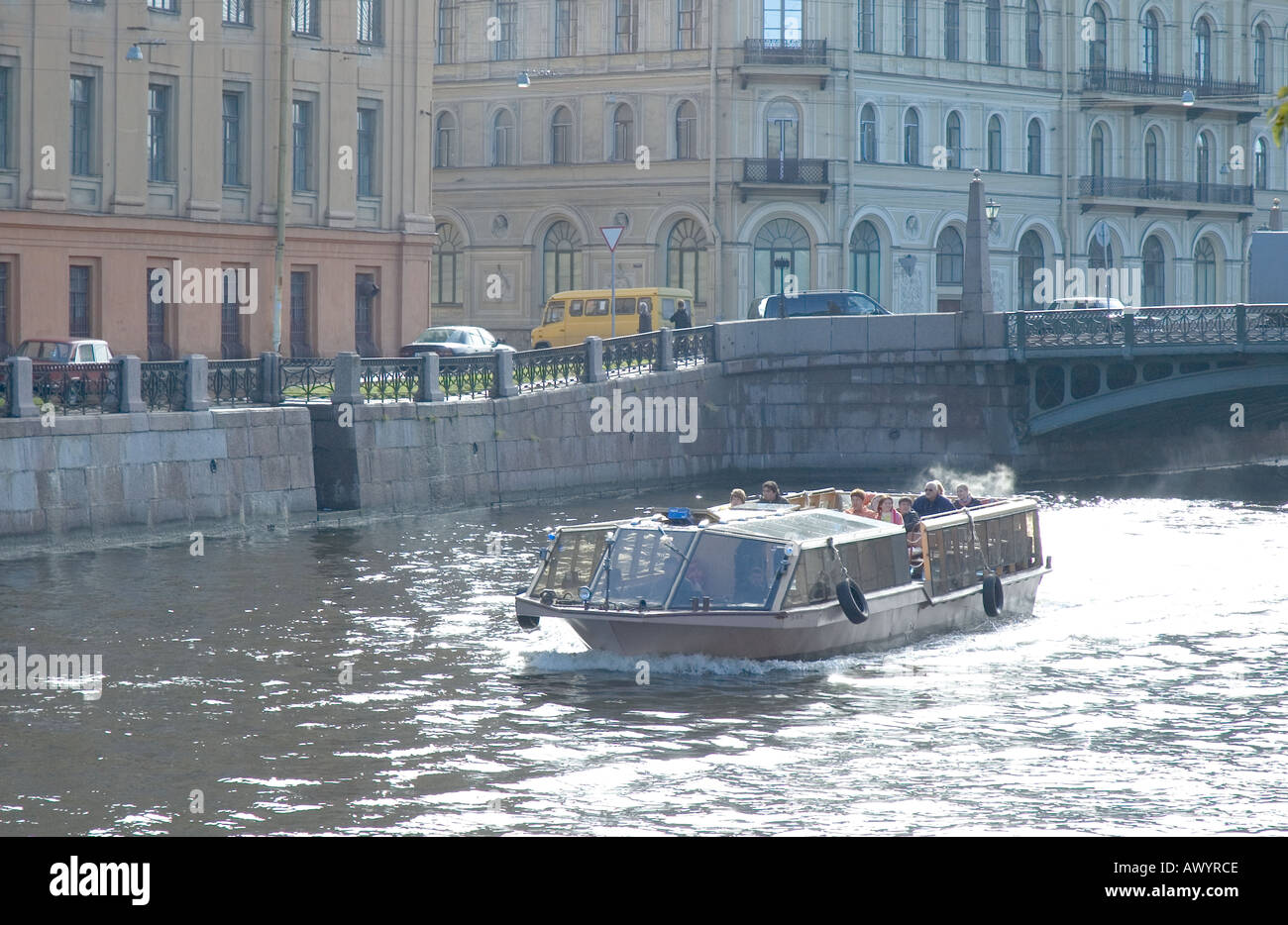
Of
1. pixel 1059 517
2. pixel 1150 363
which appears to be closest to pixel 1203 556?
pixel 1059 517

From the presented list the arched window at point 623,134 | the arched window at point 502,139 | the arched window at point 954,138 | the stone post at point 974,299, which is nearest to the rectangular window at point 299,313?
the stone post at point 974,299

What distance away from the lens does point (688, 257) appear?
53156mm

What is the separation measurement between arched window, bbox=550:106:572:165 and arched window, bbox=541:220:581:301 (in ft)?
5.58

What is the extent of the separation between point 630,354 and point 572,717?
21780mm

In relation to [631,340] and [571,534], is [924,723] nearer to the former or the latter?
[571,534]

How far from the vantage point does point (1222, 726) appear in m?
16.9

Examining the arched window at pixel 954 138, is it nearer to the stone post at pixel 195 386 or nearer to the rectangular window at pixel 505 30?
the rectangular window at pixel 505 30

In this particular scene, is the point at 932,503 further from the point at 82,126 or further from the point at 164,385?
the point at 82,126

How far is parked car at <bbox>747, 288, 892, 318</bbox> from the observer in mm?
42844

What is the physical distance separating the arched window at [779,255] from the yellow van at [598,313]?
5811mm

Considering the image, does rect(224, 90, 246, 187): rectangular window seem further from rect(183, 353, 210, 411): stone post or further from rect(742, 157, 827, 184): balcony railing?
rect(742, 157, 827, 184): balcony railing

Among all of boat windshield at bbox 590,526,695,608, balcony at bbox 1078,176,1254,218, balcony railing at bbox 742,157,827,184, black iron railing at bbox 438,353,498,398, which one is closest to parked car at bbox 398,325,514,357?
black iron railing at bbox 438,353,498,398

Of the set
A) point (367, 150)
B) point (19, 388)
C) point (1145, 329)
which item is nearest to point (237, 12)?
point (367, 150)
